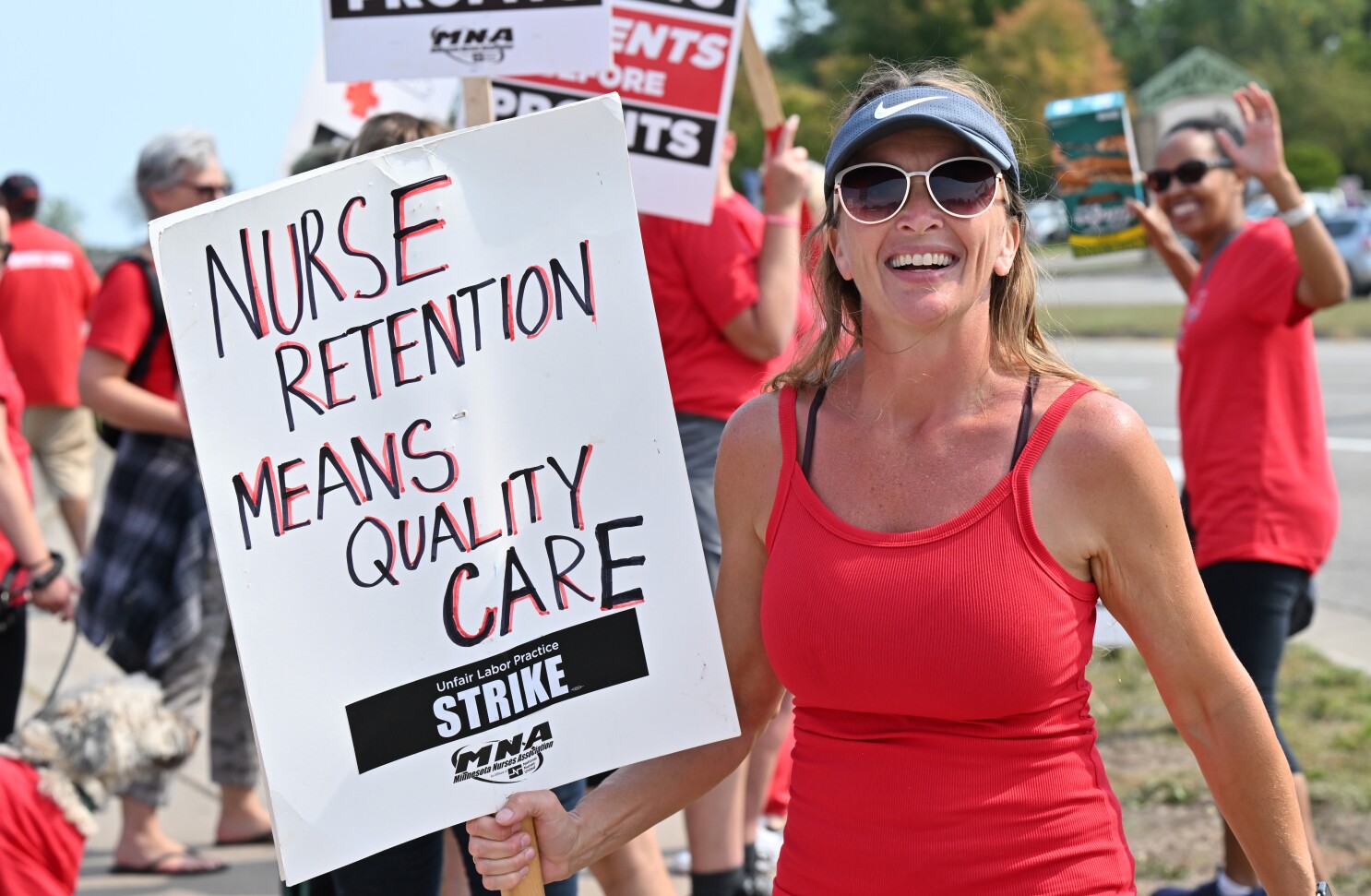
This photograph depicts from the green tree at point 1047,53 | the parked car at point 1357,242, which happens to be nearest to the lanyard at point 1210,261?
the parked car at point 1357,242

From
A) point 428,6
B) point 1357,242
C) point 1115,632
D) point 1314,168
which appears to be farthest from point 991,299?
point 1314,168

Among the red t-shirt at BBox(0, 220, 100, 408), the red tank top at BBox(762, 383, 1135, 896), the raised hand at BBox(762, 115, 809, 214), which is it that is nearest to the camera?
the red tank top at BBox(762, 383, 1135, 896)

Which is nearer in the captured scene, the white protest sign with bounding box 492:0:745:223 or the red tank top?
the red tank top

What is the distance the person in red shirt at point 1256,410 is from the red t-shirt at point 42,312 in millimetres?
6444

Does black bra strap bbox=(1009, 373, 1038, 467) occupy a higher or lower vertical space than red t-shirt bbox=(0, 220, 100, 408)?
higher

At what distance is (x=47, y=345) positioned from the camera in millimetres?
8414

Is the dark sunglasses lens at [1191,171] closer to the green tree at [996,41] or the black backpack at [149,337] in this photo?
the black backpack at [149,337]

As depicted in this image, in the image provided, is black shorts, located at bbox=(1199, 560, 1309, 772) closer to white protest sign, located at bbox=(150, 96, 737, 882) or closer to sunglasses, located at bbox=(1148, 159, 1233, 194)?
sunglasses, located at bbox=(1148, 159, 1233, 194)

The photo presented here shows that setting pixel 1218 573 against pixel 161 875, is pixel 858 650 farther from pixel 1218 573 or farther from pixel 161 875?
pixel 161 875

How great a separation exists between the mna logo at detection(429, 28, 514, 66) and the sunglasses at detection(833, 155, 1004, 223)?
120cm

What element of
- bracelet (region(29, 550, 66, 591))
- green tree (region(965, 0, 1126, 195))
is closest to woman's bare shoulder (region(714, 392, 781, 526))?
bracelet (region(29, 550, 66, 591))

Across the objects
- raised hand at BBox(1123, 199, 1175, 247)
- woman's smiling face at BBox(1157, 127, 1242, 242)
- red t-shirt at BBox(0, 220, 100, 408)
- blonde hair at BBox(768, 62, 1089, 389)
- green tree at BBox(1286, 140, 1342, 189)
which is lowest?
green tree at BBox(1286, 140, 1342, 189)

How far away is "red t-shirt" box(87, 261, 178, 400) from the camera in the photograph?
14.4ft

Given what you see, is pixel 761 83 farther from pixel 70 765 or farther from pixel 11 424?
pixel 70 765
